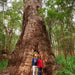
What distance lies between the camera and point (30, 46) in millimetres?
5750

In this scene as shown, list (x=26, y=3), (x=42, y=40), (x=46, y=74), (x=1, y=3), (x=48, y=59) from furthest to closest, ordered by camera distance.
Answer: (x=1, y=3), (x=26, y=3), (x=42, y=40), (x=48, y=59), (x=46, y=74)

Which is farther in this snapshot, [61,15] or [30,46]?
[30,46]

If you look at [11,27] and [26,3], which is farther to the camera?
→ [11,27]

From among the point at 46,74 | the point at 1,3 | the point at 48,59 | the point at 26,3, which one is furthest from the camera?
the point at 1,3

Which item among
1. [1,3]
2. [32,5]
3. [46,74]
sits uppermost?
[1,3]

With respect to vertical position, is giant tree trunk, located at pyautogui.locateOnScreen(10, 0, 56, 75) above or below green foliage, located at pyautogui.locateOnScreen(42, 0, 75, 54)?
below

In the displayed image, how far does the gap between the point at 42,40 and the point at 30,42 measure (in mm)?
769

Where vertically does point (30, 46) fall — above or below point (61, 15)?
below

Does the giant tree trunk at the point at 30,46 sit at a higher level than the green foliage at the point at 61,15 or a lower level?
lower

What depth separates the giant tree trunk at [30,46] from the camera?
5371 millimetres

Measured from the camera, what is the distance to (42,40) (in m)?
6.08

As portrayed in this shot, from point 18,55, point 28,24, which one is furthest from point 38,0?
point 18,55

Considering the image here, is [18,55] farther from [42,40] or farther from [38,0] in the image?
[38,0]

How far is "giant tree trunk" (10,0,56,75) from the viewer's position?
17.6 ft
